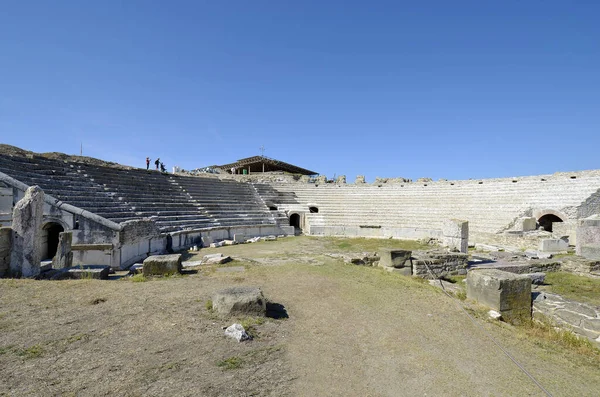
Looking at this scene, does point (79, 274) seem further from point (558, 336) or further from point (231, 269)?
point (558, 336)

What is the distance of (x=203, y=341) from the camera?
390 cm

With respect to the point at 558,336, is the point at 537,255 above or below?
above

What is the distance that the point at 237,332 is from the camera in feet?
13.4

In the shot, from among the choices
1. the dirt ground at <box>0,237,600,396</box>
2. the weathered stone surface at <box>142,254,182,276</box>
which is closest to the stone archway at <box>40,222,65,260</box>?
the weathered stone surface at <box>142,254,182,276</box>

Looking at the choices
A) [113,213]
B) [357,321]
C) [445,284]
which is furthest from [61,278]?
[445,284]

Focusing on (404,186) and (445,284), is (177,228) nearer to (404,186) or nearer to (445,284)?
(445,284)

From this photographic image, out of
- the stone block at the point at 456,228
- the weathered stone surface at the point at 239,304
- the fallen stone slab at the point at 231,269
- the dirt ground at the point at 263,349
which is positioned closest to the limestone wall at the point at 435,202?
the stone block at the point at 456,228

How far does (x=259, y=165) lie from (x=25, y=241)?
25354 mm

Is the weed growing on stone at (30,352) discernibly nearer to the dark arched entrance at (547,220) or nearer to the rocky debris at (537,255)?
the rocky debris at (537,255)

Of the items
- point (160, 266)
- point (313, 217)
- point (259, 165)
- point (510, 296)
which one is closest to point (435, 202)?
point (313, 217)

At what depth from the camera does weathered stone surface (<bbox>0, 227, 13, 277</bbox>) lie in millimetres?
6660

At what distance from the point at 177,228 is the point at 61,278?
719 cm

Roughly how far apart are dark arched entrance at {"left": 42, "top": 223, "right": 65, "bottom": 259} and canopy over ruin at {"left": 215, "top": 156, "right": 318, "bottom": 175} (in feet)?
67.8

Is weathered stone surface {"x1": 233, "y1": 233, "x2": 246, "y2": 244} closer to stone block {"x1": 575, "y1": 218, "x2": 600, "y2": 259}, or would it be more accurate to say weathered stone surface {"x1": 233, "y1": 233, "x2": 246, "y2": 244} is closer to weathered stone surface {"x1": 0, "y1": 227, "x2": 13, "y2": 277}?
weathered stone surface {"x1": 0, "y1": 227, "x2": 13, "y2": 277}
